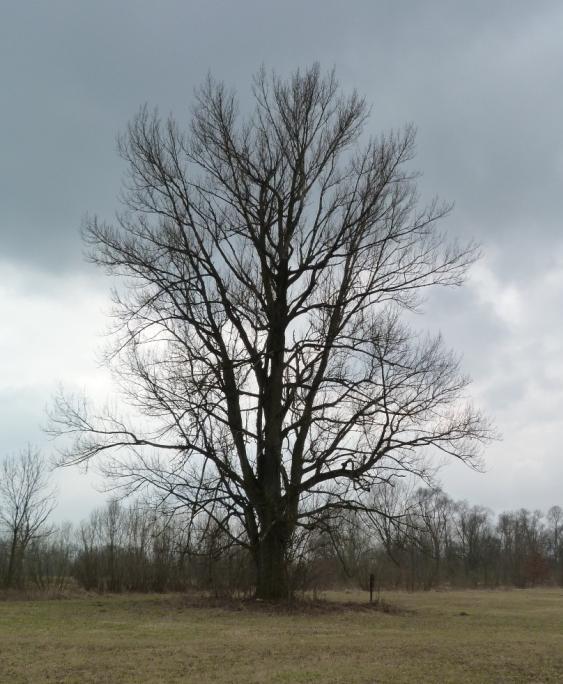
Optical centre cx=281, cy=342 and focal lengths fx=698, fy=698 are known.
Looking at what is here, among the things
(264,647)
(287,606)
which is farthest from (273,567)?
A: (264,647)

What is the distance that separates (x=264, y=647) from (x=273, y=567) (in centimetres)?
850

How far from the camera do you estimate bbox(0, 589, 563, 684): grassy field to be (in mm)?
8438

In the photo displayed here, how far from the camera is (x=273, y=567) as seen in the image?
1895 cm

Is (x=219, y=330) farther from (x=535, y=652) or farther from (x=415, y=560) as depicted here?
(x=415, y=560)

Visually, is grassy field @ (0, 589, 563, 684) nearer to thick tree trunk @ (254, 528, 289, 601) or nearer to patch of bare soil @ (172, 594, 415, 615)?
patch of bare soil @ (172, 594, 415, 615)

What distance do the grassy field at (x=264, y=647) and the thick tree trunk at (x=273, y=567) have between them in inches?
61.0

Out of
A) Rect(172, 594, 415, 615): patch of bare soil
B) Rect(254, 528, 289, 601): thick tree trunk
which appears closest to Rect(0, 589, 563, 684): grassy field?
Rect(172, 594, 415, 615): patch of bare soil

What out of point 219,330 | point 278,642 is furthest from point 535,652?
point 219,330

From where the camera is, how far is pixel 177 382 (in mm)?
18281

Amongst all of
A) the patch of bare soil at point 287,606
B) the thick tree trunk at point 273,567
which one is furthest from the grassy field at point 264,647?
the thick tree trunk at point 273,567

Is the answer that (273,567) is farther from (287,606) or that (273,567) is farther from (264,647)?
(264,647)

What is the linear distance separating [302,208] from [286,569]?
10322 millimetres

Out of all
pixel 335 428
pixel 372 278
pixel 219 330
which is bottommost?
pixel 335 428

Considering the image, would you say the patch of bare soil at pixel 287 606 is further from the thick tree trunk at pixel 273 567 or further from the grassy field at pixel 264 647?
the thick tree trunk at pixel 273 567
